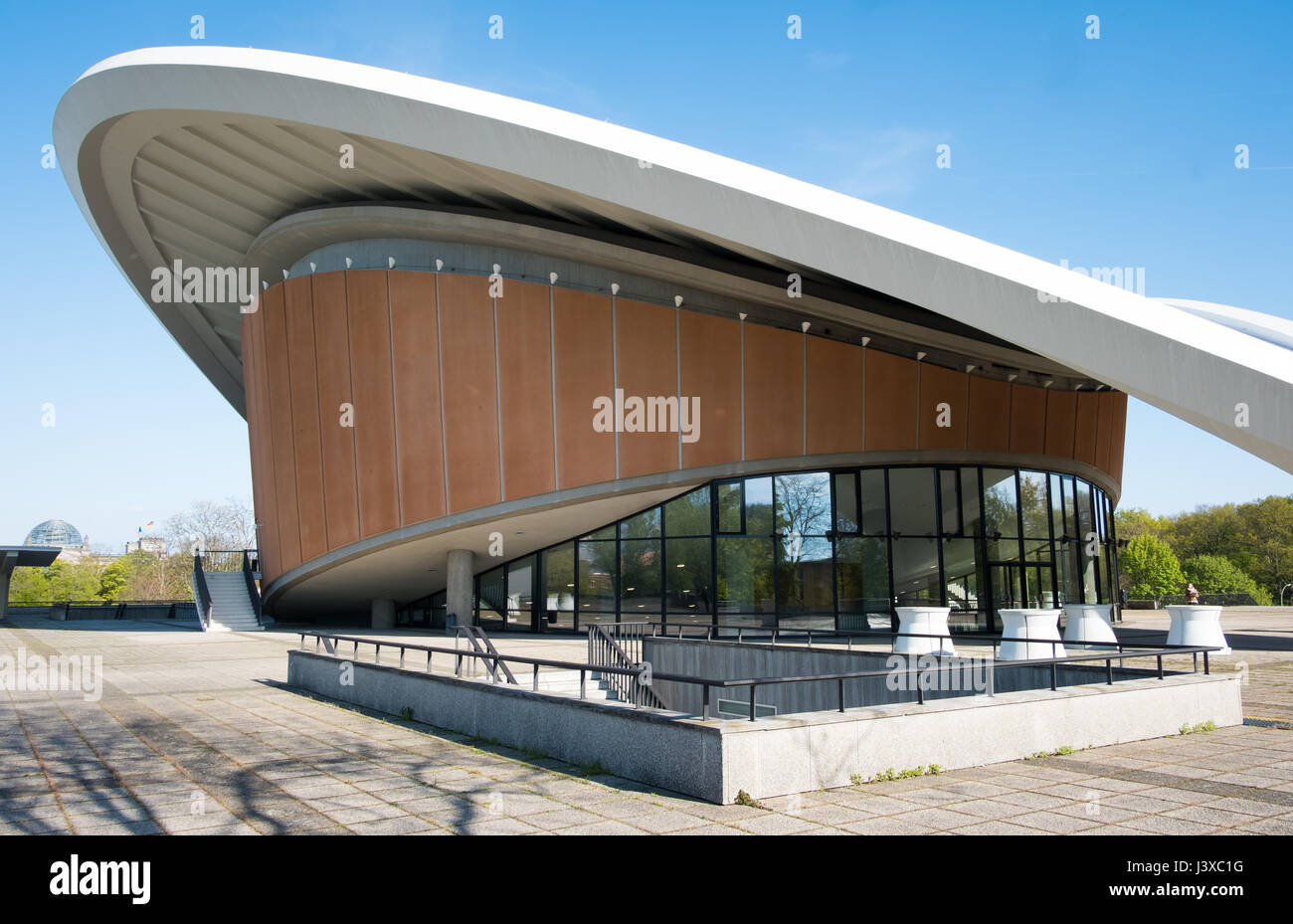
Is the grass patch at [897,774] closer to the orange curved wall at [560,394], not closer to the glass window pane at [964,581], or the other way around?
the orange curved wall at [560,394]

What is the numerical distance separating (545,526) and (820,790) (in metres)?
18.1

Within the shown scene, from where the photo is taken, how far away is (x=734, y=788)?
6.90 metres

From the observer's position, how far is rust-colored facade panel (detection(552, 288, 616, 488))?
74.8ft

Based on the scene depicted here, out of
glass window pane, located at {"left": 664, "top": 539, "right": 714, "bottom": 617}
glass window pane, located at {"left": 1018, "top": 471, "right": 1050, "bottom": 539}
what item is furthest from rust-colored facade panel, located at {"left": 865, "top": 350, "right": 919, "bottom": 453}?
glass window pane, located at {"left": 664, "top": 539, "right": 714, "bottom": 617}

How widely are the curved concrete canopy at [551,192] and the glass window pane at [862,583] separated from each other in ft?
23.0

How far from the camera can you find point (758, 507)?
23.2 meters

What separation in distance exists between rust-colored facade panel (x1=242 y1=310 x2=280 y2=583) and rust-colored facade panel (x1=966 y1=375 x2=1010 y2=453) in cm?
2079

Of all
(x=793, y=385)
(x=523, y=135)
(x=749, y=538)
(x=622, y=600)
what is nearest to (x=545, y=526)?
(x=622, y=600)

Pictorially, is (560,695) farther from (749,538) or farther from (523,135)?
(749,538)

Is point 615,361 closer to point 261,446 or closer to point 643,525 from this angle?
point 643,525

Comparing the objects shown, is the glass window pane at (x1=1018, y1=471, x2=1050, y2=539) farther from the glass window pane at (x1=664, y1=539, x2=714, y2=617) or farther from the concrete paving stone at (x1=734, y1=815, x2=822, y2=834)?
the concrete paving stone at (x1=734, y1=815, x2=822, y2=834)

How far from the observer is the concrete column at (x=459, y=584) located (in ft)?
84.9
